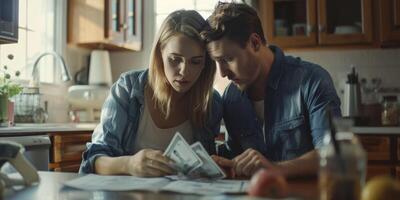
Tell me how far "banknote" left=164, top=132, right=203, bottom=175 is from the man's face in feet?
1.39

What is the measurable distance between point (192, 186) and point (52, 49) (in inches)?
112

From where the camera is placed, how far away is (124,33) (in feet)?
12.7

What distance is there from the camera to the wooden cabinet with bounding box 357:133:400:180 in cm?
293

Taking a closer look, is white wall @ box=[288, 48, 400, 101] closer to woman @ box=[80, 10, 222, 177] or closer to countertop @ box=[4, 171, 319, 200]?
woman @ box=[80, 10, 222, 177]

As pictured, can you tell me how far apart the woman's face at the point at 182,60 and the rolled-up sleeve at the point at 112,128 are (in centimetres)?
18

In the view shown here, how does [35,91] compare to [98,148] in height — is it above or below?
above

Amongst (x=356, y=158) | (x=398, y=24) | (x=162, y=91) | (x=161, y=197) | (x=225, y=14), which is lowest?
(x=161, y=197)

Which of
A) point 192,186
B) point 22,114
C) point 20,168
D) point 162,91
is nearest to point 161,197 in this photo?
point 192,186

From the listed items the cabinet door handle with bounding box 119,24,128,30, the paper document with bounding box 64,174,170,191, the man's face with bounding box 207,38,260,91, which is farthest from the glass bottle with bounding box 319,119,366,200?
the cabinet door handle with bounding box 119,24,128,30

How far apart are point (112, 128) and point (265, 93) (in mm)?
571

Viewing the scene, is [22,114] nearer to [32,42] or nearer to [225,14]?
[32,42]

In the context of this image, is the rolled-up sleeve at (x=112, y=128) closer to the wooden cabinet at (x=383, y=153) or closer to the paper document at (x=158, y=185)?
the paper document at (x=158, y=185)

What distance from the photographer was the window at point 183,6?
4.15 meters

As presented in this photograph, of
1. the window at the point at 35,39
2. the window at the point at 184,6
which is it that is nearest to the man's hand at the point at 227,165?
the window at the point at 35,39
